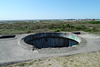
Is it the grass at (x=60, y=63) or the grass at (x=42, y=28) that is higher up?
the grass at (x=42, y=28)

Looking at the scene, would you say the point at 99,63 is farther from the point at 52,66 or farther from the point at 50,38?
the point at 50,38

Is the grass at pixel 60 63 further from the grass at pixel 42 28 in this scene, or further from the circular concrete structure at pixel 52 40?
the grass at pixel 42 28

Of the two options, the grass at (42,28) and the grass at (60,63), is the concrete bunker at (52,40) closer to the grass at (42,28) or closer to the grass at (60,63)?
the grass at (42,28)

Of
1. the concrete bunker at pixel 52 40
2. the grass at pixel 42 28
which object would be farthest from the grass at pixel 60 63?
the grass at pixel 42 28

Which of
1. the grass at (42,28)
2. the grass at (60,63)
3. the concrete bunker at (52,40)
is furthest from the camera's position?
the grass at (42,28)

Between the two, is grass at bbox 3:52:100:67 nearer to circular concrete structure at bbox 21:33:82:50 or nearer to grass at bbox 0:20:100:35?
circular concrete structure at bbox 21:33:82:50

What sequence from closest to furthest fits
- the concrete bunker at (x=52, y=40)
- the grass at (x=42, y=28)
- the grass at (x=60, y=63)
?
the grass at (x=60, y=63)
the concrete bunker at (x=52, y=40)
the grass at (x=42, y=28)

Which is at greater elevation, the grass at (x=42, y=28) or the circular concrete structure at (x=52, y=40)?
the grass at (x=42, y=28)

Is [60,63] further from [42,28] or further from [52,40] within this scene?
[42,28]

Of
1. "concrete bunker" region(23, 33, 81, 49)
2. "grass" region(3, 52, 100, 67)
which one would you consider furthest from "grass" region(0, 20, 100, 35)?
"grass" region(3, 52, 100, 67)

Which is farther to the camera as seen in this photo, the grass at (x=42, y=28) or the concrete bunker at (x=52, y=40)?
the grass at (x=42, y=28)

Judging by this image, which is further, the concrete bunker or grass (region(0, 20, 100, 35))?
grass (region(0, 20, 100, 35))
